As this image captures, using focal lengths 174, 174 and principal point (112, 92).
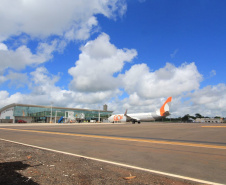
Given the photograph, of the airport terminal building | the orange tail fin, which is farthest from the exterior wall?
the orange tail fin

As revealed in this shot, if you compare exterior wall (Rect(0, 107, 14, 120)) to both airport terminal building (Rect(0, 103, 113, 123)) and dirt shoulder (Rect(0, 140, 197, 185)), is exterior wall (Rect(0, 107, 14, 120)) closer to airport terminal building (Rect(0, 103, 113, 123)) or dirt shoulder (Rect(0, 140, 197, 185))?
airport terminal building (Rect(0, 103, 113, 123))

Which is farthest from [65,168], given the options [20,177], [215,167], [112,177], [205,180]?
[215,167]

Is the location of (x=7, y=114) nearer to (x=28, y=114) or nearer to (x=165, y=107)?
(x=28, y=114)

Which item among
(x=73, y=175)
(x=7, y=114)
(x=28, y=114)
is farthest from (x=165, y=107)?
(x=7, y=114)

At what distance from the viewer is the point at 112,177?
4.62m

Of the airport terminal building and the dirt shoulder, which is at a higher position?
the airport terminal building

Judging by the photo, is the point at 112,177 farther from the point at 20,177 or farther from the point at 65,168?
the point at 20,177

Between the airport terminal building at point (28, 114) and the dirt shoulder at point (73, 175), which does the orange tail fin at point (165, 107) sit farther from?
the dirt shoulder at point (73, 175)

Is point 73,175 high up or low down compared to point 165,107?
down

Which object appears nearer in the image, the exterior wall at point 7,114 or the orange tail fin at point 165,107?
the orange tail fin at point 165,107

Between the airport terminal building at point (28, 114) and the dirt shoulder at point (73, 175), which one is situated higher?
the airport terminal building at point (28, 114)

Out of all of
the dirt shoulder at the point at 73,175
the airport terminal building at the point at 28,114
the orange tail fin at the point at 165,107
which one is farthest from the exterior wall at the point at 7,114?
the dirt shoulder at the point at 73,175

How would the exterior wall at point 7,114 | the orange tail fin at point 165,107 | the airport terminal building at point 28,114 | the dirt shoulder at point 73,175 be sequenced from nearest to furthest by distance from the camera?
the dirt shoulder at point 73,175, the orange tail fin at point 165,107, the airport terminal building at point 28,114, the exterior wall at point 7,114

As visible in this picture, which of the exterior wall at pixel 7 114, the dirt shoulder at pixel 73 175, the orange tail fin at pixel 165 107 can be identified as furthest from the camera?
the exterior wall at pixel 7 114
